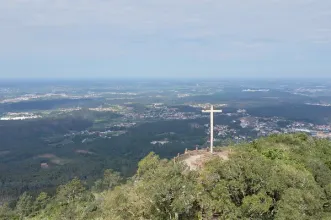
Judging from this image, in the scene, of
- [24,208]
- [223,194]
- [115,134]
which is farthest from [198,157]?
[115,134]

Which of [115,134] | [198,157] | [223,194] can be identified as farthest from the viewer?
[115,134]

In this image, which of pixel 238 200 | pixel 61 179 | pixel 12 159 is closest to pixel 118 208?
pixel 238 200

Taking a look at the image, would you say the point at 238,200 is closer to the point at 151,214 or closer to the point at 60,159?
the point at 151,214

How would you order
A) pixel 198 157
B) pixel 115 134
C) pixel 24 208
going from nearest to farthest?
pixel 198 157
pixel 24 208
pixel 115 134

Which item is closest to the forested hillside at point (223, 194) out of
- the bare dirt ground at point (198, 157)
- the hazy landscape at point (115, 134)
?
the bare dirt ground at point (198, 157)

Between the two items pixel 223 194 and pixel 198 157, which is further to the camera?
pixel 198 157

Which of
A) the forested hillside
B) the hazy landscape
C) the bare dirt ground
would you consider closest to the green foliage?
the hazy landscape

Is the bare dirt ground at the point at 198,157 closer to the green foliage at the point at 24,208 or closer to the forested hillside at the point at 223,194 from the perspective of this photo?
the forested hillside at the point at 223,194

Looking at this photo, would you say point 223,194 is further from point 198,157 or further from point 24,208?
point 24,208

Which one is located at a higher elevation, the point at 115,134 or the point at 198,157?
the point at 198,157
